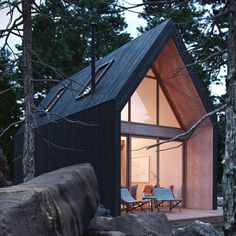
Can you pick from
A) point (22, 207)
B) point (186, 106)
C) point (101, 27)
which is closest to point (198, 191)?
point (186, 106)

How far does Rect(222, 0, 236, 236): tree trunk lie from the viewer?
3090mm

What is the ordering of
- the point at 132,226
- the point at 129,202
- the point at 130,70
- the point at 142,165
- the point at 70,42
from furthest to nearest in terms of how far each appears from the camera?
the point at 70,42
the point at 142,165
the point at 129,202
the point at 130,70
the point at 132,226

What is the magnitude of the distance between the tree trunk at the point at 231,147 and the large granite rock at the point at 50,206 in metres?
1.45

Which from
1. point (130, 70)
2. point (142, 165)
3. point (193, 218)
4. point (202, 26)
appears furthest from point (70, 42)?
point (202, 26)

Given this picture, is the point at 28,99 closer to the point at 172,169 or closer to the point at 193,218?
the point at 193,218

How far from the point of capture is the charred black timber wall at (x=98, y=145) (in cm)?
840

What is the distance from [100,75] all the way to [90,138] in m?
2.12

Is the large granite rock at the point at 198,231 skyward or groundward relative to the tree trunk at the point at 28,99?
groundward

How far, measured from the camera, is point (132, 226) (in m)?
5.34

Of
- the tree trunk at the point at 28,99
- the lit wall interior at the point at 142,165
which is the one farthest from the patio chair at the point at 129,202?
the tree trunk at the point at 28,99

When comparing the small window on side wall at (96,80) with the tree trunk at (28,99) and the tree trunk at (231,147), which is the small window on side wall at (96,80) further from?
the tree trunk at (231,147)

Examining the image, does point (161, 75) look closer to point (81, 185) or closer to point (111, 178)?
point (111, 178)

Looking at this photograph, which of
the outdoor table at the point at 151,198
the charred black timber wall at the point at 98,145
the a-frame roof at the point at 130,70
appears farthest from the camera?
the outdoor table at the point at 151,198

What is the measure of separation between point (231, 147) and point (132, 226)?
102 inches
